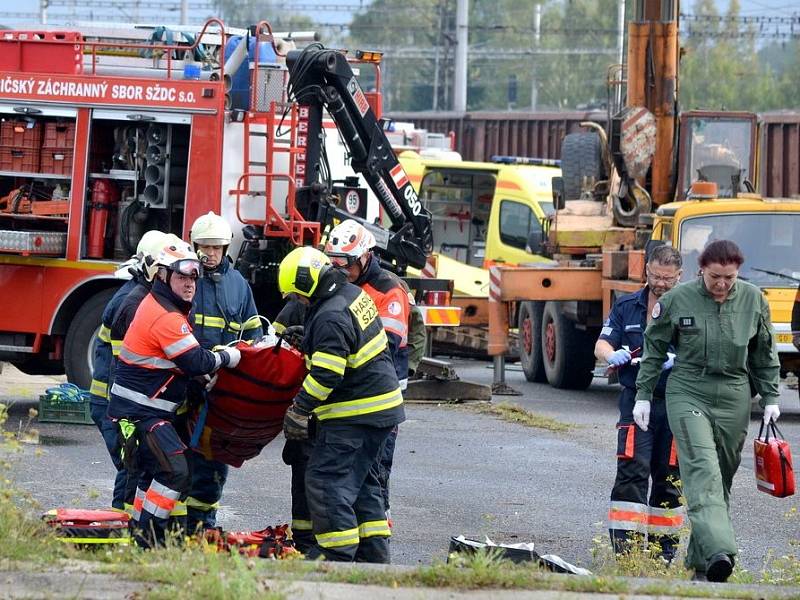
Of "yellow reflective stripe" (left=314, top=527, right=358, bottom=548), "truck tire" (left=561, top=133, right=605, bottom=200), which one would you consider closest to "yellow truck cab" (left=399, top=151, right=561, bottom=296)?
"truck tire" (left=561, top=133, right=605, bottom=200)

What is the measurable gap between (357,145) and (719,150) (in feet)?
16.7

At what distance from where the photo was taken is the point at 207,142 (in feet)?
39.4

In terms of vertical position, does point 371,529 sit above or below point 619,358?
below

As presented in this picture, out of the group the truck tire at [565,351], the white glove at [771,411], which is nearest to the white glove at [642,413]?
the white glove at [771,411]

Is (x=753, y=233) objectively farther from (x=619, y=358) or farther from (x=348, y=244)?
(x=348, y=244)

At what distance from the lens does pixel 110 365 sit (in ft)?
26.2

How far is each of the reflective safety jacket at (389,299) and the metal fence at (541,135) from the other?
20154mm

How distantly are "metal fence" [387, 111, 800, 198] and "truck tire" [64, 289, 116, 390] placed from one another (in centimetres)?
1741

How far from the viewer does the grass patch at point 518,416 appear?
511 inches

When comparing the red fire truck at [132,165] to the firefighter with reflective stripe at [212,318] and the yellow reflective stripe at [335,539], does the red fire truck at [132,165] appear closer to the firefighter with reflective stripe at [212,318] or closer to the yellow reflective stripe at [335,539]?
the firefighter with reflective stripe at [212,318]

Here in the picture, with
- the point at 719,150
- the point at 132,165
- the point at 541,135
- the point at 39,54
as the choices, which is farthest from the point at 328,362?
the point at 541,135

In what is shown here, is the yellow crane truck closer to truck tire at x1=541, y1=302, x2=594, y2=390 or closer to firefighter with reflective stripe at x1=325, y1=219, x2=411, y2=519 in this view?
truck tire at x1=541, y1=302, x2=594, y2=390

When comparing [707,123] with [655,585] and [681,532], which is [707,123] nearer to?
[681,532]

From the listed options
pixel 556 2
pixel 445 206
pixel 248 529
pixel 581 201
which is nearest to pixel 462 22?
pixel 445 206
